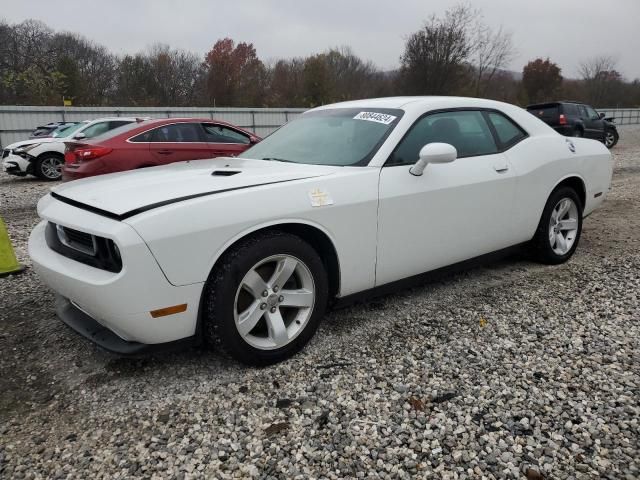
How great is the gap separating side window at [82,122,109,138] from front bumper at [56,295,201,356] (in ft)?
31.7

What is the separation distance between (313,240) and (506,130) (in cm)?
213

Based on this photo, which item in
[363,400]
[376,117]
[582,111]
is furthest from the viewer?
[582,111]

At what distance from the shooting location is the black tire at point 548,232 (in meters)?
4.18

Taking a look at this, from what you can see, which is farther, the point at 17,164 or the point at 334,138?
the point at 17,164

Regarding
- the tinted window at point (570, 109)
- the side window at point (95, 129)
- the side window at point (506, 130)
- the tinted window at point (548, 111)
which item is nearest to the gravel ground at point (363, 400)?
the side window at point (506, 130)

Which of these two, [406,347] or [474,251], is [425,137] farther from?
[406,347]

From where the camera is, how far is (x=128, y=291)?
2.18 meters

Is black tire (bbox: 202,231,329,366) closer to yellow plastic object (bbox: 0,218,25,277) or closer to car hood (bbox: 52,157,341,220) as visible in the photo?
car hood (bbox: 52,157,341,220)

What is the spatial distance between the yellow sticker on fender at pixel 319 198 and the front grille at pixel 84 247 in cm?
105

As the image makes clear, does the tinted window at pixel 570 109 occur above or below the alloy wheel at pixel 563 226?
above

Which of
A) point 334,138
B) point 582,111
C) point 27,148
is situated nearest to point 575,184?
point 334,138

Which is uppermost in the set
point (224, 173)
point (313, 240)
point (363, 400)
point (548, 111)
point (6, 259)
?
point (548, 111)

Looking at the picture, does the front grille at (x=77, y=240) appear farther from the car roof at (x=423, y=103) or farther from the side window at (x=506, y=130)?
the side window at (x=506, y=130)

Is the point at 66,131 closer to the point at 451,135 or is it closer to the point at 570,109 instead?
the point at 451,135
